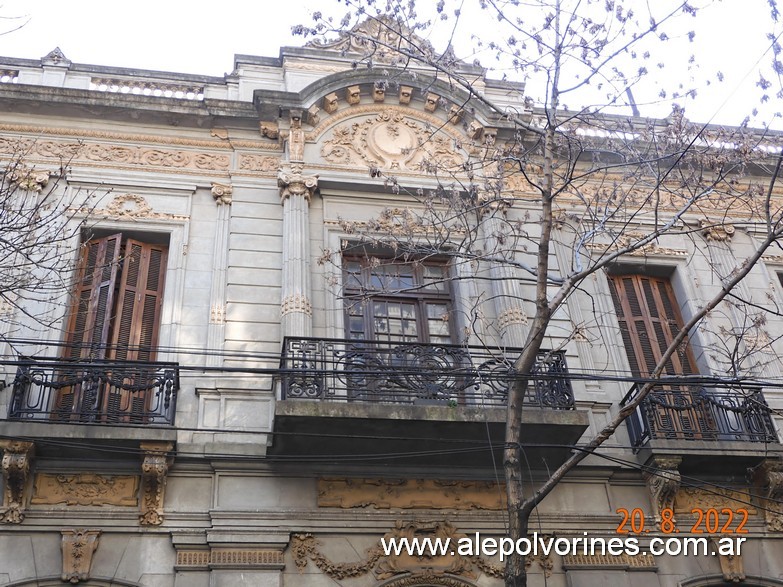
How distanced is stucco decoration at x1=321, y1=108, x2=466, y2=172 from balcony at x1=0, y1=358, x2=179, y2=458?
14.9ft

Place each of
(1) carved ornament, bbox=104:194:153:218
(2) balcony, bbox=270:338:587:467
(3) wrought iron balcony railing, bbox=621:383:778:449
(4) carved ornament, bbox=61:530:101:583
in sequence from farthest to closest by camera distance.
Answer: (1) carved ornament, bbox=104:194:153:218
(3) wrought iron balcony railing, bbox=621:383:778:449
(2) balcony, bbox=270:338:587:467
(4) carved ornament, bbox=61:530:101:583

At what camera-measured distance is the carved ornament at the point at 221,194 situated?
41.1 ft

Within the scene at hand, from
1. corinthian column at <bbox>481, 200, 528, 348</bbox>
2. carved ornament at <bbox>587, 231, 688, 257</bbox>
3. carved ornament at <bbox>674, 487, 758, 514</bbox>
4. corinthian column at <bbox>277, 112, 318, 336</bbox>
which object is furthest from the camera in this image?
carved ornament at <bbox>587, 231, 688, 257</bbox>

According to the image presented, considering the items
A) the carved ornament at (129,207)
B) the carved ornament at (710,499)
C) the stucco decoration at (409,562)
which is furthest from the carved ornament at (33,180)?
the carved ornament at (710,499)

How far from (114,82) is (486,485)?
8189 millimetres

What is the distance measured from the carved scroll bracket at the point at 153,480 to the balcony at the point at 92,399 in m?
0.12

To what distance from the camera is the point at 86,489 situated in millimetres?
9539

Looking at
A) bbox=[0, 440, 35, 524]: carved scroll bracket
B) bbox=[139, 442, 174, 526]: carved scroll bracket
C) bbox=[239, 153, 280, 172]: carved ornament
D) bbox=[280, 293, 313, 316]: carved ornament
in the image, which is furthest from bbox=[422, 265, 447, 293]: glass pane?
bbox=[0, 440, 35, 524]: carved scroll bracket

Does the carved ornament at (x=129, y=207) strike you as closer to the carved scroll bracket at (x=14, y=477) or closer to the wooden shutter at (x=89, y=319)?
the wooden shutter at (x=89, y=319)

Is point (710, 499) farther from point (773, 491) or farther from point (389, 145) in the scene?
point (389, 145)

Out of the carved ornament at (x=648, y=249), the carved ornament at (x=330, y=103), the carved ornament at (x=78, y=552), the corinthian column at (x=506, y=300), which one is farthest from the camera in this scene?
the carved ornament at (x=330, y=103)

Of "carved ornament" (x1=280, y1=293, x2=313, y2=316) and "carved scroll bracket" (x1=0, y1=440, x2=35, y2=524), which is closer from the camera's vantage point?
"carved scroll bracket" (x1=0, y1=440, x2=35, y2=524)

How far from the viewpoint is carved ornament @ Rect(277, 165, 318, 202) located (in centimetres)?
1259

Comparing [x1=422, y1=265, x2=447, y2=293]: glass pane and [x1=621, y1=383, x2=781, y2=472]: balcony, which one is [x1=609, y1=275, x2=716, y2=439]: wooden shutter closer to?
[x1=621, y1=383, x2=781, y2=472]: balcony
